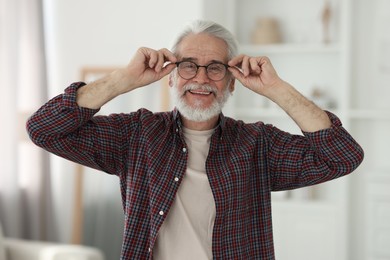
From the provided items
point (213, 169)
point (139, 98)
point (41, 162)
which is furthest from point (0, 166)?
point (213, 169)

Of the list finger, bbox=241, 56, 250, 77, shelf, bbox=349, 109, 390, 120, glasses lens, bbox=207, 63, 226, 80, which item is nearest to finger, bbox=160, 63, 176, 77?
glasses lens, bbox=207, 63, 226, 80

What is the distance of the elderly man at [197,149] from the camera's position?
5.56ft

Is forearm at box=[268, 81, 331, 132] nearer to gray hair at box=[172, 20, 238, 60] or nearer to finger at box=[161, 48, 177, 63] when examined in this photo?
gray hair at box=[172, 20, 238, 60]

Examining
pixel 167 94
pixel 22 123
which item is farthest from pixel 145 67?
pixel 22 123

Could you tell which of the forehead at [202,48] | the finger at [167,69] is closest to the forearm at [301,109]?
the forehead at [202,48]

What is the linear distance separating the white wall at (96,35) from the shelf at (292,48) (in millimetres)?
590

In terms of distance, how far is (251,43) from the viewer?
418cm

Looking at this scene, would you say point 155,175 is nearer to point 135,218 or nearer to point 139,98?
point 135,218

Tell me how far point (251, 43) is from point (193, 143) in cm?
247

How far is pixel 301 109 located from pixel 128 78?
546mm

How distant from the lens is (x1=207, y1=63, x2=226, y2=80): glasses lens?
1.80m

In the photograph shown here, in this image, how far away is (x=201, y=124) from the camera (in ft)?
6.11

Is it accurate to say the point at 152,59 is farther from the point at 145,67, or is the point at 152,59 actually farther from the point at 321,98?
the point at 321,98

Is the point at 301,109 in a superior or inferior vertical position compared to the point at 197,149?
superior
